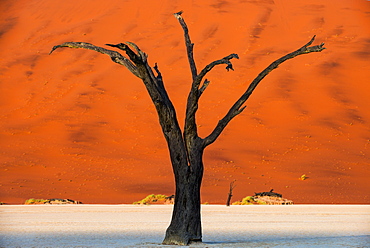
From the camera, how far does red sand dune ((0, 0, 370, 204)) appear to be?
36.4 meters

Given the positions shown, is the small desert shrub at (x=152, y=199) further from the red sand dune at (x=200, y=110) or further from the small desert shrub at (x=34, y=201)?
the small desert shrub at (x=34, y=201)

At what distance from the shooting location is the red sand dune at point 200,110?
1433 inches

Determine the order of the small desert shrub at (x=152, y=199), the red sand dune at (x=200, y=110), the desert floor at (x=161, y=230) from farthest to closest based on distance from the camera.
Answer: the red sand dune at (x=200, y=110) < the small desert shrub at (x=152, y=199) < the desert floor at (x=161, y=230)

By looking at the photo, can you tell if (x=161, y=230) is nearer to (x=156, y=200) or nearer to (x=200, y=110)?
(x=156, y=200)

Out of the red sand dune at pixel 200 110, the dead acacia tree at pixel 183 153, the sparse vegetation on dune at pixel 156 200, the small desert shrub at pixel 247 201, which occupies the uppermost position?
the dead acacia tree at pixel 183 153

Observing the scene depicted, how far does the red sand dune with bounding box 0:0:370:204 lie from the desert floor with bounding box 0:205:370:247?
11.7m

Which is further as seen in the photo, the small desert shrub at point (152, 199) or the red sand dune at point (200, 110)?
the red sand dune at point (200, 110)

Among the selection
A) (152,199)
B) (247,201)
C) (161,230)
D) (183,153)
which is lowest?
(247,201)

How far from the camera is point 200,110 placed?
47.1m

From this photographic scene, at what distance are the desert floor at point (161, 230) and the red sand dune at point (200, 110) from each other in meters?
11.7

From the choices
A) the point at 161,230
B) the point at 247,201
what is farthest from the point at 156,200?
the point at 161,230

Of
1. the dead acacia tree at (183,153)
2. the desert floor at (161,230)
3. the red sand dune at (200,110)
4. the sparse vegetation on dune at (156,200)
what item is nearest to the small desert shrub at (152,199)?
the sparse vegetation on dune at (156,200)

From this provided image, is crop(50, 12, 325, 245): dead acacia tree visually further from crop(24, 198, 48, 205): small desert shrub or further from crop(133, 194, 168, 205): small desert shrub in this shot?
crop(24, 198, 48, 205): small desert shrub

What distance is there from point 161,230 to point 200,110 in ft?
99.8
